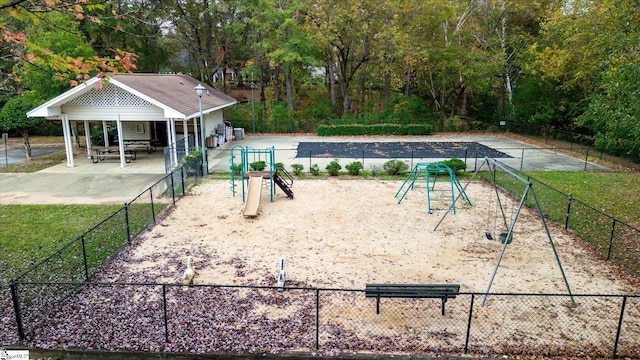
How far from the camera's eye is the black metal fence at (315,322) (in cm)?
649

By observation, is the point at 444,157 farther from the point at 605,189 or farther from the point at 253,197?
the point at 253,197

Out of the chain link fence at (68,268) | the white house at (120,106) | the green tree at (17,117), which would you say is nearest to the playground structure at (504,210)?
the chain link fence at (68,268)

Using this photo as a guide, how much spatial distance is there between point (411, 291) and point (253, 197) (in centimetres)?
718

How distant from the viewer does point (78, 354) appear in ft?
20.8

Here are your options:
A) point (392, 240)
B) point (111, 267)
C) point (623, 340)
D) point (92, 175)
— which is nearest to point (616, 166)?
point (392, 240)

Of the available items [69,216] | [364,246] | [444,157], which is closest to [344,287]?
[364,246]

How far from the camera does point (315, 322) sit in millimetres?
7176

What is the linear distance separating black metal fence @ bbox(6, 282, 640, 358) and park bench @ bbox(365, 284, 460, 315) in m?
0.33

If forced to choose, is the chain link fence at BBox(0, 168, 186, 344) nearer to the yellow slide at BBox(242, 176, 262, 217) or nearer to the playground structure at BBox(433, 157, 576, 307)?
the yellow slide at BBox(242, 176, 262, 217)

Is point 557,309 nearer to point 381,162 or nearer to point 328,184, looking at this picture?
point 328,184

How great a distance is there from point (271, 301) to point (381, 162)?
14.9 m

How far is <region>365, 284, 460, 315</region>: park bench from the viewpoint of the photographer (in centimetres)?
706

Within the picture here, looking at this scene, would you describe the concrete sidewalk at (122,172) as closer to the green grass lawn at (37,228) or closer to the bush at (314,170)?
the green grass lawn at (37,228)

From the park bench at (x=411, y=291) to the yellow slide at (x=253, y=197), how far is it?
20.1 feet
